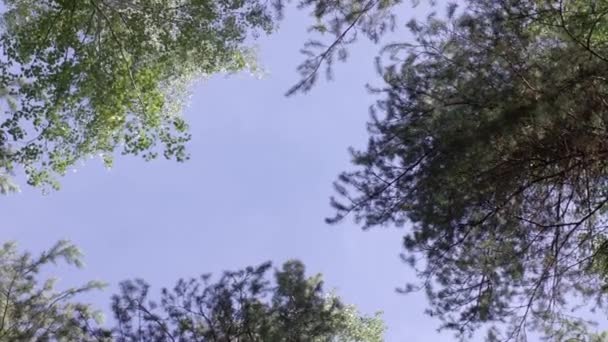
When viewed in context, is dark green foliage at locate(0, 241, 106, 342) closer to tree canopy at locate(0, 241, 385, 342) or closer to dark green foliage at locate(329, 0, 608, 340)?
tree canopy at locate(0, 241, 385, 342)

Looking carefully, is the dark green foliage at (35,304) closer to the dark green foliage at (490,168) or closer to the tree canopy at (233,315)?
the tree canopy at (233,315)

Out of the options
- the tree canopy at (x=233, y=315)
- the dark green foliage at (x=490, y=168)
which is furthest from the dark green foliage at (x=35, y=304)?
the dark green foliage at (x=490, y=168)

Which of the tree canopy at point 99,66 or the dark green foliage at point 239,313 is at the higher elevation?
the tree canopy at point 99,66

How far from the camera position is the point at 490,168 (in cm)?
836

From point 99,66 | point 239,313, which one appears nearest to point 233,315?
point 239,313

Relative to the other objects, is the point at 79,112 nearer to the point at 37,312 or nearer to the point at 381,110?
the point at 37,312

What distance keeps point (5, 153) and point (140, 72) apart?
234 centimetres

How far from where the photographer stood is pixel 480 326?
28.8ft

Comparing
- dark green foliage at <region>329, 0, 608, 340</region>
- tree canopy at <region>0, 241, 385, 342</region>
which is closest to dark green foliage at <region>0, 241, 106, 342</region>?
tree canopy at <region>0, 241, 385, 342</region>

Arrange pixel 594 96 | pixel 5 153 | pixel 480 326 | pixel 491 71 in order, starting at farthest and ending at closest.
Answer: pixel 5 153, pixel 480 326, pixel 491 71, pixel 594 96

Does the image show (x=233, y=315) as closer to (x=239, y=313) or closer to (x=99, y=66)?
(x=239, y=313)

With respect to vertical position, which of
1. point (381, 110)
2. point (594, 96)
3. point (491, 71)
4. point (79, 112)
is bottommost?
point (594, 96)

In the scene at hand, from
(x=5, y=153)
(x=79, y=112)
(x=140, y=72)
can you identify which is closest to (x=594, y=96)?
(x=140, y=72)

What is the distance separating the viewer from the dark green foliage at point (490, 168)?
24.4 feet
